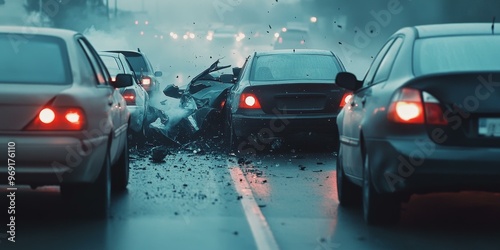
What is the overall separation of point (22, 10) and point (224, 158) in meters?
73.9

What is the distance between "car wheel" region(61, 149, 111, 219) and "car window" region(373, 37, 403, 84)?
227cm

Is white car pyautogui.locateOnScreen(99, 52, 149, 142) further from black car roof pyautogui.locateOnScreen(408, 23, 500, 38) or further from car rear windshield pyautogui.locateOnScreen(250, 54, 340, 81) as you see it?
black car roof pyautogui.locateOnScreen(408, 23, 500, 38)

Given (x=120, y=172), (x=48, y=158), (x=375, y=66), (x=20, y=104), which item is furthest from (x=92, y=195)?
(x=375, y=66)

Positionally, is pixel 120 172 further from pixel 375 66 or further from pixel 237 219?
pixel 375 66

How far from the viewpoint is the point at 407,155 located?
800 cm

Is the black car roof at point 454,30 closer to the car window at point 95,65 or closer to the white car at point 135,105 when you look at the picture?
the car window at point 95,65

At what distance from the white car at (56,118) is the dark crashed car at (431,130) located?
2.05m

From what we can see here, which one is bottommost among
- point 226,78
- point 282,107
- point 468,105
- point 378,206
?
point 226,78

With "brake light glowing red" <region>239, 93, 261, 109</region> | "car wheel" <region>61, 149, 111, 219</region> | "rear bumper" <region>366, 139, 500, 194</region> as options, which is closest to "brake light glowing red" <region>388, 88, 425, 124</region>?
"rear bumper" <region>366, 139, 500, 194</region>

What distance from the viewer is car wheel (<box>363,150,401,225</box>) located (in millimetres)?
8609

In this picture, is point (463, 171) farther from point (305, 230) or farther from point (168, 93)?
point (168, 93)

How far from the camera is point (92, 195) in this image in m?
9.09

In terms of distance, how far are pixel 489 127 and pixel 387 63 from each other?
155 centimetres

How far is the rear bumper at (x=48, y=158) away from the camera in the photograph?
27.4ft
